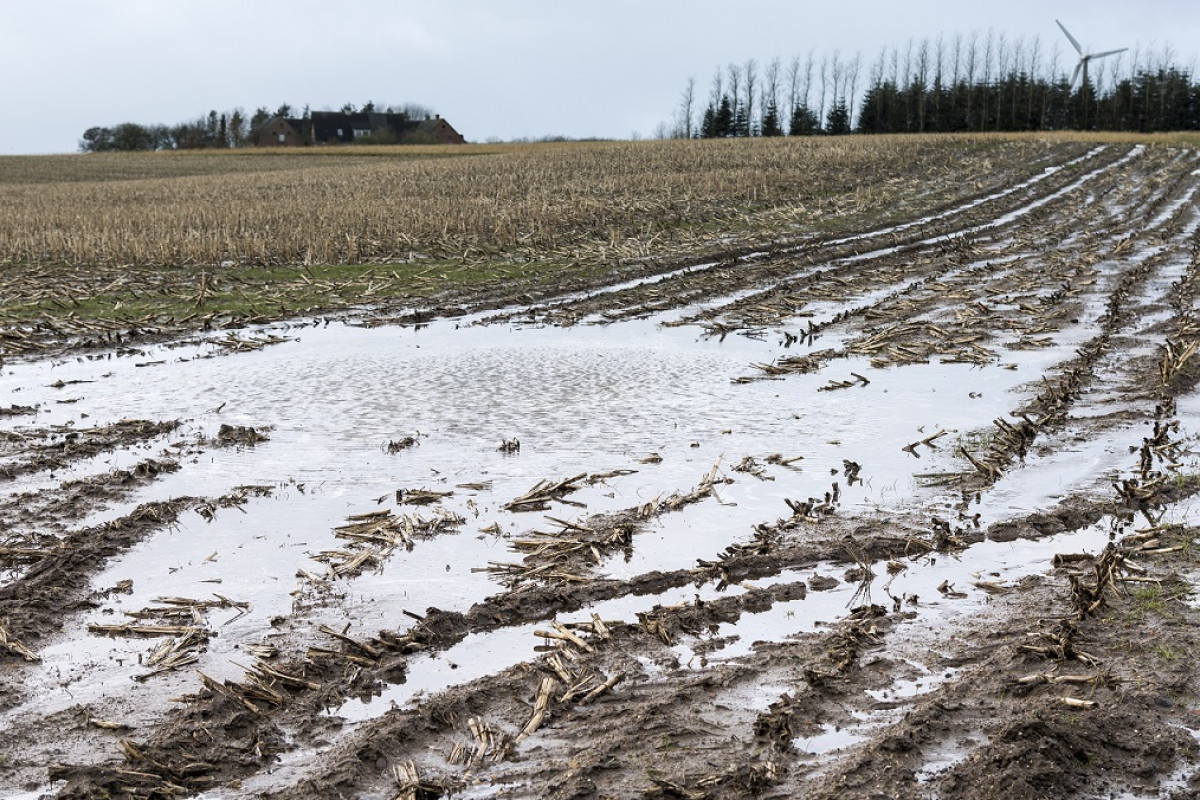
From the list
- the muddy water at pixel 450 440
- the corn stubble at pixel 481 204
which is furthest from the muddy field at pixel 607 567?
the corn stubble at pixel 481 204

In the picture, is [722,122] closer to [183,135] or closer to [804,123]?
[804,123]

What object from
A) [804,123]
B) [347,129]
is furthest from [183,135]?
[804,123]

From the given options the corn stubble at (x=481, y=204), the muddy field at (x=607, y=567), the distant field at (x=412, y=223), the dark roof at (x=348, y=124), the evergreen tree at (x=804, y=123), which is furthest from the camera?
the dark roof at (x=348, y=124)

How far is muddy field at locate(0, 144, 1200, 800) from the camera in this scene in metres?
4.38

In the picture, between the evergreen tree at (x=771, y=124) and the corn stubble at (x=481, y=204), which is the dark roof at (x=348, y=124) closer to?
the evergreen tree at (x=771, y=124)

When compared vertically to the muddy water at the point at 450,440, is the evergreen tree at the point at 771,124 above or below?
above

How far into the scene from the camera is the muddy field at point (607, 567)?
4.38m

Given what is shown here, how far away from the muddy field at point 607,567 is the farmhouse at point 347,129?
3496 inches

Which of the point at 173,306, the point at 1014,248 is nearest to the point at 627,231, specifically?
the point at 1014,248

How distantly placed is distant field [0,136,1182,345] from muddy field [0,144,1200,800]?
4.50 meters

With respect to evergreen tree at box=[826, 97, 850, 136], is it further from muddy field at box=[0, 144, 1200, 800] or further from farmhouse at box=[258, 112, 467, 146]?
muddy field at box=[0, 144, 1200, 800]

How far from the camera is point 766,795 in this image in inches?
158

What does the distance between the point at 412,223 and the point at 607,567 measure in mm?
18829

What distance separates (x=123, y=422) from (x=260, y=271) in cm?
1033
